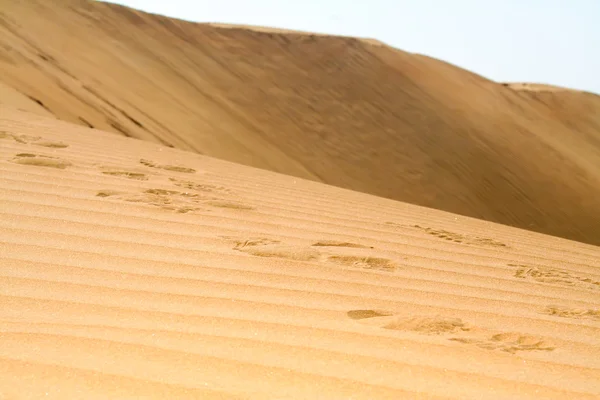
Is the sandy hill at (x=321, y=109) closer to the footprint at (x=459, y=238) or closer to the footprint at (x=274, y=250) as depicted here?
the footprint at (x=459, y=238)

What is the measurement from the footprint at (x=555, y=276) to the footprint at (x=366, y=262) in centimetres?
52

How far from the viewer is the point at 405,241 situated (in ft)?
10.9

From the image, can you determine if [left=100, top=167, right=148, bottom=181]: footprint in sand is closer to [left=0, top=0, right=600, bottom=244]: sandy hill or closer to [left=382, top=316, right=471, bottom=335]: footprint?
[left=382, top=316, right=471, bottom=335]: footprint

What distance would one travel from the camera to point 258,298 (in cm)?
222

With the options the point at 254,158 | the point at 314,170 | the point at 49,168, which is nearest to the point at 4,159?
the point at 49,168

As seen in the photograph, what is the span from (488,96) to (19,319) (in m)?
18.0

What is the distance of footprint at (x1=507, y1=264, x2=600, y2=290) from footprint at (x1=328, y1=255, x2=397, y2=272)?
0.52m

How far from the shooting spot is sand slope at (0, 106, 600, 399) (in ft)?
5.49

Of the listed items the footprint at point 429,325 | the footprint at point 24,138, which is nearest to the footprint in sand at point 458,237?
the footprint at point 429,325

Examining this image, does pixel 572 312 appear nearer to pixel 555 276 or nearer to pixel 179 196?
pixel 555 276

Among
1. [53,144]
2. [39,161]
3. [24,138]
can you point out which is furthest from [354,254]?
[24,138]

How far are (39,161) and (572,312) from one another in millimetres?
2401

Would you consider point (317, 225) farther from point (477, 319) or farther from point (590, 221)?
point (590, 221)

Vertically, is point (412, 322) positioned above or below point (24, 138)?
below
